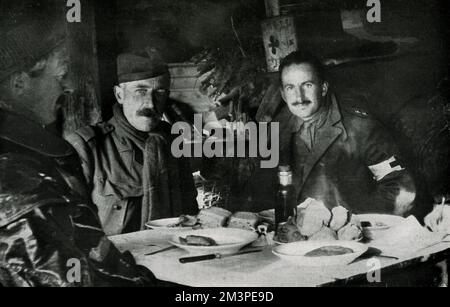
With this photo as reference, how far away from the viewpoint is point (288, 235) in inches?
94.8

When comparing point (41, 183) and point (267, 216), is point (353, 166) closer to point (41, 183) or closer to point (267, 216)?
point (267, 216)

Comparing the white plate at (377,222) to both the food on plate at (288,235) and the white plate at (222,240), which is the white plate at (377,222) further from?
the white plate at (222,240)

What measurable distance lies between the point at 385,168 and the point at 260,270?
4.25 feet

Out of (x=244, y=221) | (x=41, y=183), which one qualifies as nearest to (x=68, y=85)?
(x=41, y=183)

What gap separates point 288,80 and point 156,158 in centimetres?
90

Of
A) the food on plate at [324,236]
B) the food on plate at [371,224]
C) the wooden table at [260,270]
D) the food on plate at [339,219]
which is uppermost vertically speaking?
the food on plate at [339,219]

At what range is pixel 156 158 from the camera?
10.3 feet

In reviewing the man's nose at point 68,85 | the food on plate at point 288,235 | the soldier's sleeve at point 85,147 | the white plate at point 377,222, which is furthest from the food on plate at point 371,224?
the man's nose at point 68,85

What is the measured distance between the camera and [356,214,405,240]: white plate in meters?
2.52

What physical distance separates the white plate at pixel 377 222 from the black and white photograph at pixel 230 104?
0.39 feet

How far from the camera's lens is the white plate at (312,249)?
2.16 meters

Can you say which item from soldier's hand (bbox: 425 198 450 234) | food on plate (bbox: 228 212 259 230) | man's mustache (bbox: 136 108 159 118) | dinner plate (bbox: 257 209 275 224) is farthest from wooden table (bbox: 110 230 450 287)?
man's mustache (bbox: 136 108 159 118)
